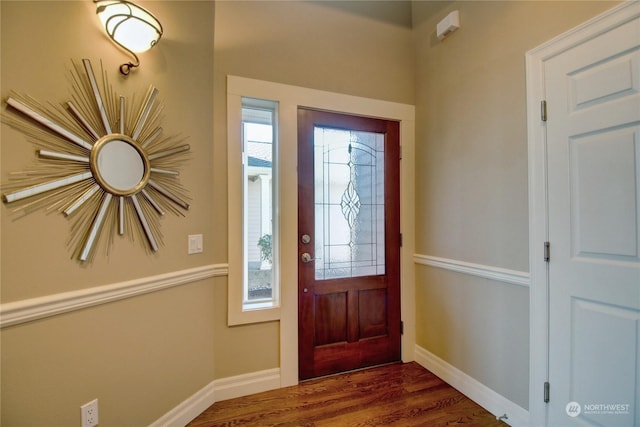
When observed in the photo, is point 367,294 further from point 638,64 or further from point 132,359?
point 638,64

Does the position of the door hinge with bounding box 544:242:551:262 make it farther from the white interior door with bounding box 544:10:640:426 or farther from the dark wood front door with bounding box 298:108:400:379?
the dark wood front door with bounding box 298:108:400:379

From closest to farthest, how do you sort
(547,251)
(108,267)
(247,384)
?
1. (108,267)
2. (547,251)
3. (247,384)

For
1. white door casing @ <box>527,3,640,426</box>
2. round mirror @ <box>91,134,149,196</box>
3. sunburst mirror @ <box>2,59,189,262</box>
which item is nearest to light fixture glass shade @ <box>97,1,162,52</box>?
sunburst mirror @ <box>2,59,189,262</box>

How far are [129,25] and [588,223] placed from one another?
237 cm

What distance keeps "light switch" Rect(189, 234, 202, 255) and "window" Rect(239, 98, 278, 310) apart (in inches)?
13.7

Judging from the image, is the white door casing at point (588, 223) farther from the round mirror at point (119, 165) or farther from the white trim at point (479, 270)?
the round mirror at point (119, 165)

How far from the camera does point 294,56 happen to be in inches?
83.7

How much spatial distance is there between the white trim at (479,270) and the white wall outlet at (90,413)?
7.21ft

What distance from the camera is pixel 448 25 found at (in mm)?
2043

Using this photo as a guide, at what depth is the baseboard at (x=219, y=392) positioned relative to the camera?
1.64m

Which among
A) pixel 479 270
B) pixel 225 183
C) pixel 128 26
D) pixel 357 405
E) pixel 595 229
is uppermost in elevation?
pixel 128 26

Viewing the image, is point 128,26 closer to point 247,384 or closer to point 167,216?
point 167,216

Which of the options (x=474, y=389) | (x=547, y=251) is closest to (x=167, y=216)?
(x=547, y=251)

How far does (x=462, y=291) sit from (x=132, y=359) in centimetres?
206
